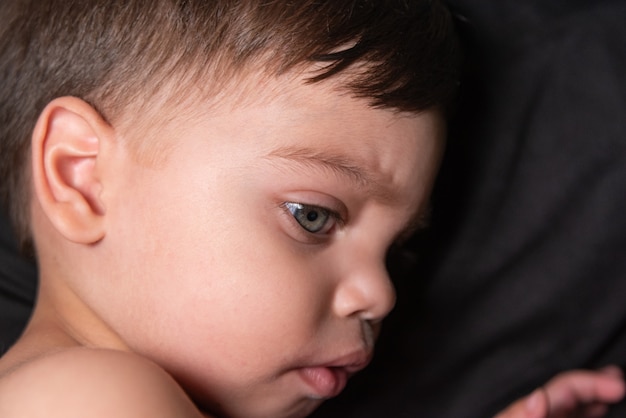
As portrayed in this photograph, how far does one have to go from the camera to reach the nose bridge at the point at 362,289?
1.14 m

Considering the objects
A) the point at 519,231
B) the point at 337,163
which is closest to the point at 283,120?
the point at 337,163

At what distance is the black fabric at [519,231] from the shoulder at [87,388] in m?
0.58

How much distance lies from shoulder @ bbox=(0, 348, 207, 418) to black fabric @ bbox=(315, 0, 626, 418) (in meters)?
0.58

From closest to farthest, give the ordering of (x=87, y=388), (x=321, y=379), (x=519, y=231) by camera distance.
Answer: (x=87, y=388), (x=321, y=379), (x=519, y=231)

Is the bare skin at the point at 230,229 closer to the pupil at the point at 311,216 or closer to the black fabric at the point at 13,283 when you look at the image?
the pupil at the point at 311,216

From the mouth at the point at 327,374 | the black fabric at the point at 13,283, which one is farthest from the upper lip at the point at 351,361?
the black fabric at the point at 13,283

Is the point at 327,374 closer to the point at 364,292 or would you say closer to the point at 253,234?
the point at 364,292

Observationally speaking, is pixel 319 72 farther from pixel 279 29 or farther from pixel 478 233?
pixel 478 233

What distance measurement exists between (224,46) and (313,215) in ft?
0.81

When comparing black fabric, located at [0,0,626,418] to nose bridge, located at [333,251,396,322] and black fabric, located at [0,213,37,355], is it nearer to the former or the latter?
black fabric, located at [0,213,37,355]

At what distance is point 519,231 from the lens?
4.64 ft

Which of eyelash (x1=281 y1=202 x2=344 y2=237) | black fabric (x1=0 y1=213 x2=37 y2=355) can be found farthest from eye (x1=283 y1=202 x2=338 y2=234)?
black fabric (x1=0 y1=213 x2=37 y2=355)

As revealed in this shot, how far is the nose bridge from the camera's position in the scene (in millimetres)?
1142

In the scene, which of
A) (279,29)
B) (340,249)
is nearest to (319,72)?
(279,29)
